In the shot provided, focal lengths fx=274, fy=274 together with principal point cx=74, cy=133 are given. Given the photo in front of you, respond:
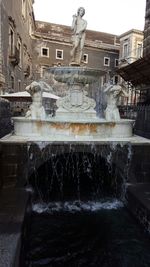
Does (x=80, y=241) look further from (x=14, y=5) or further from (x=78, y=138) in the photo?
(x=14, y=5)

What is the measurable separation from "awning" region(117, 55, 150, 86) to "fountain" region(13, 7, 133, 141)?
4.02 metres

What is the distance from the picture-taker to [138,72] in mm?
13078

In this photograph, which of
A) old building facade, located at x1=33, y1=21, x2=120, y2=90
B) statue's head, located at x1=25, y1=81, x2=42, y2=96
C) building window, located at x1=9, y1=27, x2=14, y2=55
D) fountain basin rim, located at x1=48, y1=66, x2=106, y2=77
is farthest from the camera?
old building facade, located at x1=33, y1=21, x2=120, y2=90

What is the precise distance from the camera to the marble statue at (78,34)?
8.35m

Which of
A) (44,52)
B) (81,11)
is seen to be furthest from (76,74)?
(44,52)

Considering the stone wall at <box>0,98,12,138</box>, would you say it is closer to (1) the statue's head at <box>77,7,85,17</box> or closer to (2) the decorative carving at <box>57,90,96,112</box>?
(2) the decorative carving at <box>57,90,96,112</box>

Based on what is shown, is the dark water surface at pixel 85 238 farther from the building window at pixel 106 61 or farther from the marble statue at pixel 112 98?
the building window at pixel 106 61

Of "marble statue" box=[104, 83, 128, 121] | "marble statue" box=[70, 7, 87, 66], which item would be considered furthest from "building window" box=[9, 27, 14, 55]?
"marble statue" box=[104, 83, 128, 121]

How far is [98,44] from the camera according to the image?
40.6m

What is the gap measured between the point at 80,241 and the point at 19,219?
136 cm

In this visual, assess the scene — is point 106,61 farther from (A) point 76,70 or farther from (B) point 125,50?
(A) point 76,70

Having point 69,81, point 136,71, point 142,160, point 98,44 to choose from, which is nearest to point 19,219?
point 142,160

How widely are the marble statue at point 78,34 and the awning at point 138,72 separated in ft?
12.1

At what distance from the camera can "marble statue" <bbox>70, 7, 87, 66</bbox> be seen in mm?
8352
